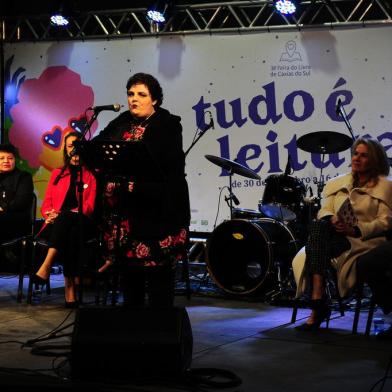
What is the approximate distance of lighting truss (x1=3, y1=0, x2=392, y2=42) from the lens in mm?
7398

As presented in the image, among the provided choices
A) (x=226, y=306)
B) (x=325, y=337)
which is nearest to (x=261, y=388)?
(x=325, y=337)

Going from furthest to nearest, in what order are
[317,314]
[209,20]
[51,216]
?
[209,20] < [51,216] < [317,314]

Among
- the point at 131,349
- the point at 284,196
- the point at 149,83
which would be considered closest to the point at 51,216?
the point at 284,196

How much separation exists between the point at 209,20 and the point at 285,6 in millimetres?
1077

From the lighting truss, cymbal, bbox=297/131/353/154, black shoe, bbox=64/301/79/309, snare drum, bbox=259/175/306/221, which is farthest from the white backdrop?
black shoe, bbox=64/301/79/309

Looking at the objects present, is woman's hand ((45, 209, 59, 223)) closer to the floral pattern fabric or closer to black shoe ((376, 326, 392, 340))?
the floral pattern fabric

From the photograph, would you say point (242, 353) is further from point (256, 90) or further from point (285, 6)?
point (285, 6)

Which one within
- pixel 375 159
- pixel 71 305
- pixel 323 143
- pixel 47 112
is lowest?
pixel 71 305

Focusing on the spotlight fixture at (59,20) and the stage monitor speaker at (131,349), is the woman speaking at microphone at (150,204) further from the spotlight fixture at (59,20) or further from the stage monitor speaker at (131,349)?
the spotlight fixture at (59,20)

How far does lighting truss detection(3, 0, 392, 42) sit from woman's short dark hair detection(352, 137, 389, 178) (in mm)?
2933

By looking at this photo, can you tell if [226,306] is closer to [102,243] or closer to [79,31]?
[102,243]

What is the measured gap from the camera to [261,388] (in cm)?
314

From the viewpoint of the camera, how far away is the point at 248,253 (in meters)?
6.36

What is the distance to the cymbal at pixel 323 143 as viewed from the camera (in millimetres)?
5945
